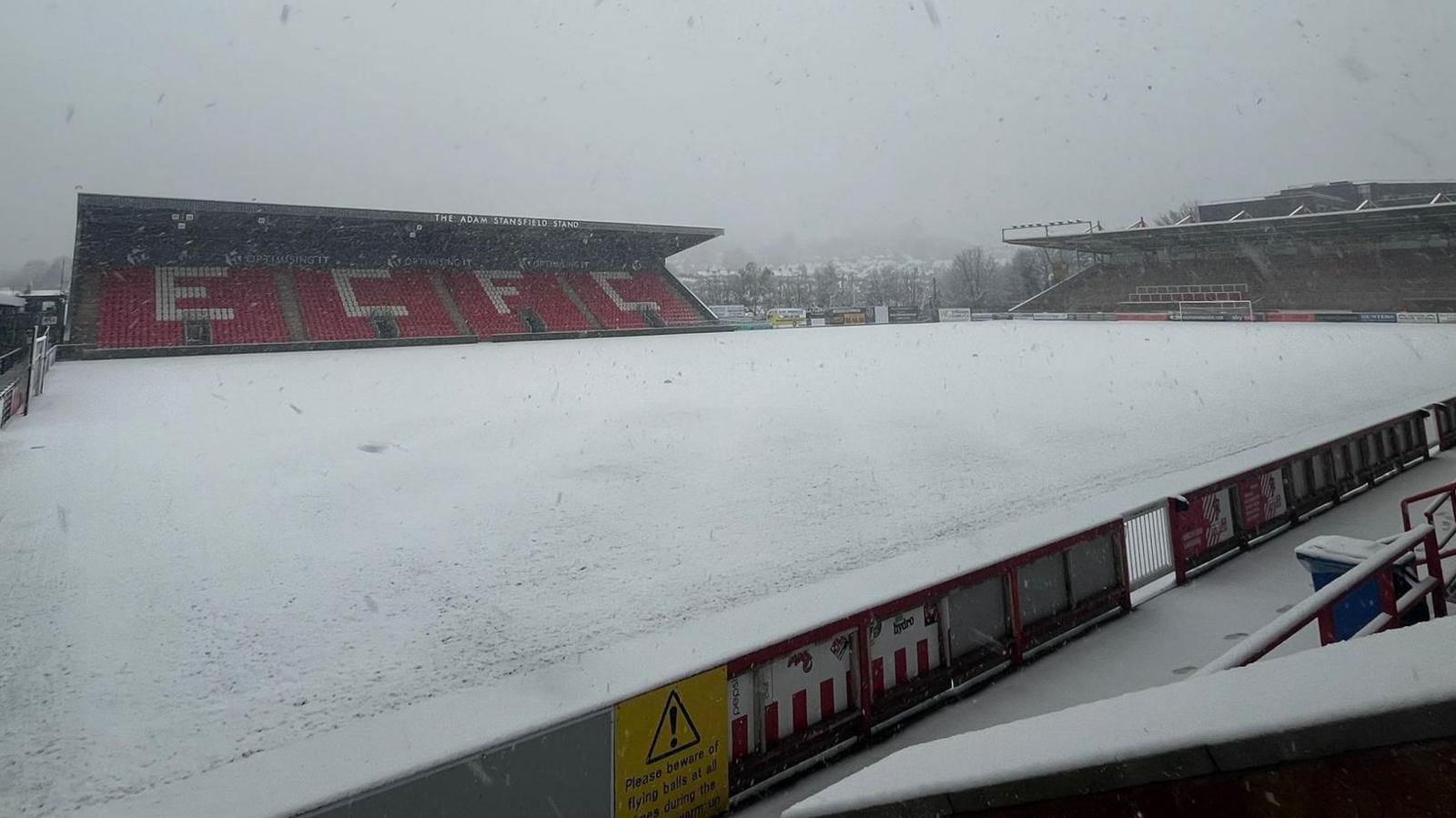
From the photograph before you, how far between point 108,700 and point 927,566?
647 cm

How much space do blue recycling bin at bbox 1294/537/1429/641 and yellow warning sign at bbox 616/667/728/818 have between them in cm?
329

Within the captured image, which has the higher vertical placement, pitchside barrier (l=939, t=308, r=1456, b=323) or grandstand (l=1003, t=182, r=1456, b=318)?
grandstand (l=1003, t=182, r=1456, b=318)

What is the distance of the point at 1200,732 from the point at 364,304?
38.7 m

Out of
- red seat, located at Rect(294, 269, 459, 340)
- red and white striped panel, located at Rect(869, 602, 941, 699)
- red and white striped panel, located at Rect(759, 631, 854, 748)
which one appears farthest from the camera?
red seat, located at Rect(294, 269, 459, 340)

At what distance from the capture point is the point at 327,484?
1012cm

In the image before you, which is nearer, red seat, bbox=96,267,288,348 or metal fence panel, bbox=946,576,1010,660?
metal fence panel, bbox=946,576,1010,660

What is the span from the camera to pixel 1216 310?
42688 mm

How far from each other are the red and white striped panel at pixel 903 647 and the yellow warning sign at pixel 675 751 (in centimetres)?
124

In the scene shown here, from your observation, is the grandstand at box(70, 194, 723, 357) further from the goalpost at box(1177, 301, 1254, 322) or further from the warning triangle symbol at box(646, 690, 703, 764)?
the warning triangle symbol at box(646, 690, 703, 764)

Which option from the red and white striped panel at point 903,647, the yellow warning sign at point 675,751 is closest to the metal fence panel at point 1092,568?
the red and white striped panel at point 903,647

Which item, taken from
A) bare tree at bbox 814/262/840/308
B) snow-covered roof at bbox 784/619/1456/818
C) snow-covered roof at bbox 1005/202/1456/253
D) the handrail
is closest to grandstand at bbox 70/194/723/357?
snow-covered roof at bbox 1005/202/1456/253

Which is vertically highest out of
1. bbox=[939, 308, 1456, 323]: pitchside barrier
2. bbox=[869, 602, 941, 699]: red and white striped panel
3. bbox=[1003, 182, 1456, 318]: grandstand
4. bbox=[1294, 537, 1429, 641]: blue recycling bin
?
bbox=[1003, 182, 1456, 318]: grandstand

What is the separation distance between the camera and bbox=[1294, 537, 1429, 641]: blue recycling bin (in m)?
4.14

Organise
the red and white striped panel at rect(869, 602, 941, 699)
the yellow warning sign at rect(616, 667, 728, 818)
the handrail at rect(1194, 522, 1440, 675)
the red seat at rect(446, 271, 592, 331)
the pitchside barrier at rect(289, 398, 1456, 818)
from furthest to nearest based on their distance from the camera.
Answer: the red seat at rect(446, 271, 592, 331) → the red and white striped panel at rect(869, 602, 941, 699) → the yellow warning sign at rect(616, 667, 728, 818) → the pitchside barrier at rect(289, 398, 1456, 818) → the handrail at rect(1194, 522, 1440, 675)
